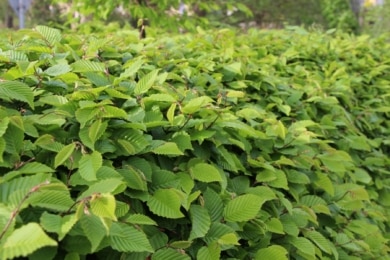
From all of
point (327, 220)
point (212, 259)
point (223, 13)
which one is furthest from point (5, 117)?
point (223, 13)

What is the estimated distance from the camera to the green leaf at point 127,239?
1.25 m

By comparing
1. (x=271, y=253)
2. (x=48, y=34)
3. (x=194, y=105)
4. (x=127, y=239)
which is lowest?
(x=271, y=253)

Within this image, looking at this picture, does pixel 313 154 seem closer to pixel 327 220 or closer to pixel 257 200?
pixel 327 220

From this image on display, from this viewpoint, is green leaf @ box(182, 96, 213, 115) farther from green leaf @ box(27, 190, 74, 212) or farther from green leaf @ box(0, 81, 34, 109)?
green leaf @ box(27, 190, 74, 212)

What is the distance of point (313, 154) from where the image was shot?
7.77 ft

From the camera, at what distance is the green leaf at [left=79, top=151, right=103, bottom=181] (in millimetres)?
1348

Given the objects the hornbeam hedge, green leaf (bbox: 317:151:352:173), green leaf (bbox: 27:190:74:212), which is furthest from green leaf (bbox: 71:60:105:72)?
green leaf (bbox: 317:151:352:173)

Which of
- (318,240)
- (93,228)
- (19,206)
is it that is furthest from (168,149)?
(318,240)

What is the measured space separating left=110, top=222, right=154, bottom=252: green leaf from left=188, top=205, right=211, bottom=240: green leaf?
0.81 ft

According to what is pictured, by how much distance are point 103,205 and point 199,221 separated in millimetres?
488

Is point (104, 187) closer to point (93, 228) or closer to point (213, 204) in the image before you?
point (93, 228)

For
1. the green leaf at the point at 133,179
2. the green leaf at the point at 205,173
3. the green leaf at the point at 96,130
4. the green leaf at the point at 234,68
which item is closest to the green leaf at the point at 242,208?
the green leaf at the point at 205,173

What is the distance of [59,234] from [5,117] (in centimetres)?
44

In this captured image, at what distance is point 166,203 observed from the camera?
58.7 inches
